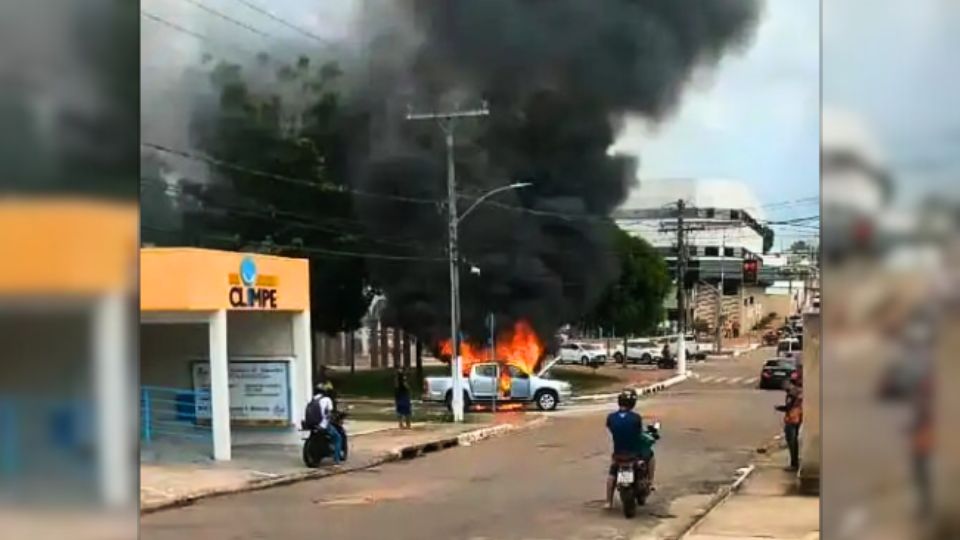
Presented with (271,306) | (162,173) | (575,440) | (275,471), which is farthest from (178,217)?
(575,440)

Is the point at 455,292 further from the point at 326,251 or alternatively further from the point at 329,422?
the point at 329,422

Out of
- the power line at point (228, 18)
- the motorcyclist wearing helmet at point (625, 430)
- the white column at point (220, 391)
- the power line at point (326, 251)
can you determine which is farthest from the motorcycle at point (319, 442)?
the power line at point (228, 18)

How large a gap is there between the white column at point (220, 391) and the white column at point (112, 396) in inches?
11.0

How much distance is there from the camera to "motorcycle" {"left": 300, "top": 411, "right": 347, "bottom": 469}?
3.73m

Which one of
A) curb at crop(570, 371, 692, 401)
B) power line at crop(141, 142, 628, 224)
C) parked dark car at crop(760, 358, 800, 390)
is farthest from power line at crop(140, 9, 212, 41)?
parked dark car at crop(760, 358, 800, 390)

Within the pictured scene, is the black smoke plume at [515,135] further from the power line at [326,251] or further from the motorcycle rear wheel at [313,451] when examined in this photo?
the motorcycle rear wheel at [313,451]

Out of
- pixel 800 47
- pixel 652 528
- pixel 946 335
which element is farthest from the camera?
pixel 652 528

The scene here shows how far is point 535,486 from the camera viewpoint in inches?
140

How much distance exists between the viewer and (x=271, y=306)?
373 centimetres

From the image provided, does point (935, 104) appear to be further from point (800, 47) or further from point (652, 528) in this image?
point (652, 528)

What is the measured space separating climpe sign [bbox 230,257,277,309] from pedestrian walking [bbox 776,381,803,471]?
1.54 metres

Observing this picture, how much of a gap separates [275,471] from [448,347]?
672 millimetres

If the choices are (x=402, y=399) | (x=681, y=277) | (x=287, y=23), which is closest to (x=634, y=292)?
(x=681, y=277)

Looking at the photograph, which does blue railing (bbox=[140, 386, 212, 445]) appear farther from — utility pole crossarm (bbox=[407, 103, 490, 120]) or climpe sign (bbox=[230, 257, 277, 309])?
utility pole crossarm (bbox=[407, 103, 490, 120])
